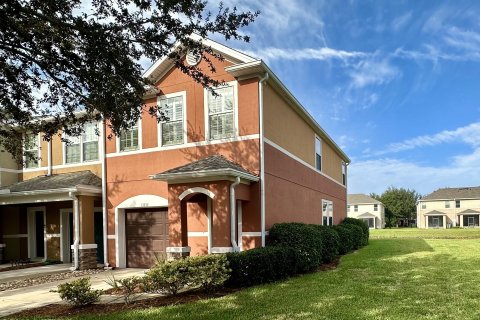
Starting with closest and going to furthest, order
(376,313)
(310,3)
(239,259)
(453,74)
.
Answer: (376,313) < (239,259) < (310,3) < (453,74)

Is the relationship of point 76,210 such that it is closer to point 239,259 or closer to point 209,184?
point 209,184

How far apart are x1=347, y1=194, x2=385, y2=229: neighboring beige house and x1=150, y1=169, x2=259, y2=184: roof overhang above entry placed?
67738 millimetres

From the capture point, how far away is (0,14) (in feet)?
22.7

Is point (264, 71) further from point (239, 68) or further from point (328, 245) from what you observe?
point (328, 245)

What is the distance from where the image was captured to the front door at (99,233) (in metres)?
16.9

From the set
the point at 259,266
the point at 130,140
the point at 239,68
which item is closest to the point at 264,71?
the point at 239,68

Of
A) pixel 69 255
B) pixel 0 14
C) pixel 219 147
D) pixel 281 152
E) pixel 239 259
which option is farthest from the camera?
pixel 69 255

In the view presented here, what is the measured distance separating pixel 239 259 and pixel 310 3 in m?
7.74

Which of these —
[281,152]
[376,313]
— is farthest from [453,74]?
[376,313]

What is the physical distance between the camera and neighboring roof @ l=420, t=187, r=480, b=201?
6951 centimetres

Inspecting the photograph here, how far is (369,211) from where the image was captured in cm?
7738

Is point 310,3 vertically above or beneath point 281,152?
above

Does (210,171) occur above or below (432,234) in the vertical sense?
above

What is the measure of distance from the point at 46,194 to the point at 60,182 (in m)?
0.70
